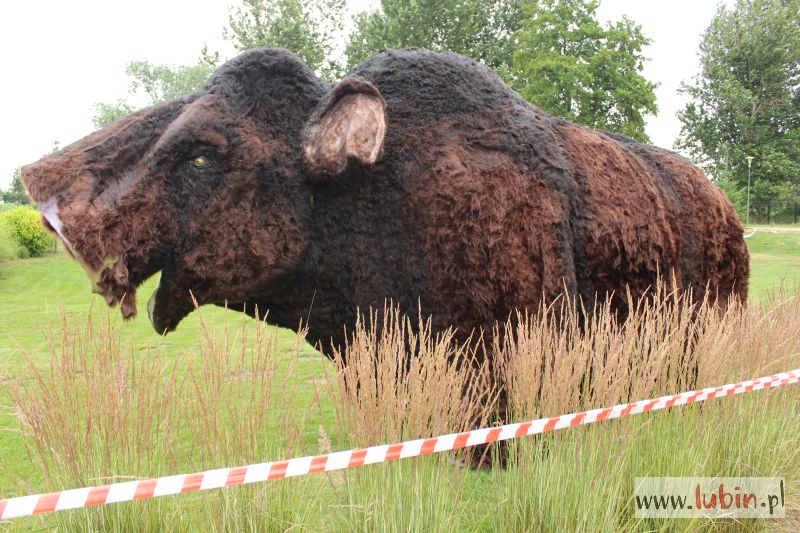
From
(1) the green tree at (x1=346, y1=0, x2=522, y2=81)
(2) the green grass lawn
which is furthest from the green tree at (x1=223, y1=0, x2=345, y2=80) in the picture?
(2) the green grass lawn

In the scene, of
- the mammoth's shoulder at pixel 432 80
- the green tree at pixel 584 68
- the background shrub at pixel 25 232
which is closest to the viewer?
the mammoth's shoulder at pixel 432 80

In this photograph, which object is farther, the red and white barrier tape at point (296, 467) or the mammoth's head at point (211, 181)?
the mammoth's head at point (211, 181)

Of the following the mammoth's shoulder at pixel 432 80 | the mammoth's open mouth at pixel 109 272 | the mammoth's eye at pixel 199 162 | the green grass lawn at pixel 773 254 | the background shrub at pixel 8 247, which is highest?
the mammoth's shoulder at pixel 432 80

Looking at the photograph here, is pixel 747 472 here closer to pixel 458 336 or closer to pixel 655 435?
pixel 655 435

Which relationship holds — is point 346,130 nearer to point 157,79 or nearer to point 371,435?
point 371,435

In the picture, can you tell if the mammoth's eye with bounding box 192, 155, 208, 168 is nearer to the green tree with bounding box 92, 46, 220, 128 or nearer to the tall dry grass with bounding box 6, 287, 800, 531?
the tall dry grass with bounding box 6, 287, 800, 531

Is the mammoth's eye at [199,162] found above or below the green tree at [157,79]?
below

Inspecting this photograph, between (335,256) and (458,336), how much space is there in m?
0.75

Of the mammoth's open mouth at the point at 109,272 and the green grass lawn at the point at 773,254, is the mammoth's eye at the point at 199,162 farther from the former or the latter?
the green grass lawn at the point at 773,254

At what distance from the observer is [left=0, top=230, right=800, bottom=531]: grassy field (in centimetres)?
188

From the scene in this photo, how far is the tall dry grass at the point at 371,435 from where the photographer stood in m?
1.89

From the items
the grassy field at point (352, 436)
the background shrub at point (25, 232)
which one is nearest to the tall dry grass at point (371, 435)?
the grassy field at point (352, 436)

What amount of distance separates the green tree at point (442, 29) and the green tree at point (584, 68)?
1.71m

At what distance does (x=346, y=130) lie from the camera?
2900 mm
